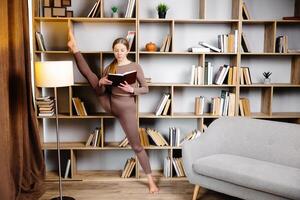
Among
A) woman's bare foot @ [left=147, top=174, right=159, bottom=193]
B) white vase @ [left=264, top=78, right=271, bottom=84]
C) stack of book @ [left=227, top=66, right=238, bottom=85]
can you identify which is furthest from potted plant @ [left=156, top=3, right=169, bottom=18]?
woman's bare foot @ [left=147, top=174, right=159, bottom=193]

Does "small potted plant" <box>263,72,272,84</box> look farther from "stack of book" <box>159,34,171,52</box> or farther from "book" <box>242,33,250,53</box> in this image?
"stack of book" <box>159,34,171,52</box>

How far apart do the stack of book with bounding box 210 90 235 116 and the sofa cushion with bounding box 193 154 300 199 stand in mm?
812

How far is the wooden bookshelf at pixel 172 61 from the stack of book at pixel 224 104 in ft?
0.17

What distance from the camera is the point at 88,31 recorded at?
157 inches

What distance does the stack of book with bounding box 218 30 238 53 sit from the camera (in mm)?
3813

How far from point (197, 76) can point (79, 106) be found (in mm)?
1424

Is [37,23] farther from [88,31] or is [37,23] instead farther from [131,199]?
[131,199]

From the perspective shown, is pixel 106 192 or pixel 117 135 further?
pixel 117 135

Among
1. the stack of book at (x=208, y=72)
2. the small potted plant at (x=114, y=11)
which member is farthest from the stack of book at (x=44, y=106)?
the stack of book at (x=208, y=72)

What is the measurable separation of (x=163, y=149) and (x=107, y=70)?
4.17ft

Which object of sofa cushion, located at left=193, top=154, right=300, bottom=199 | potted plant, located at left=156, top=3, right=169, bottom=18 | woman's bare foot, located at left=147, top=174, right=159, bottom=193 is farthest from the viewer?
potted plant, located at left=156, top=3, right=169, bottom=18

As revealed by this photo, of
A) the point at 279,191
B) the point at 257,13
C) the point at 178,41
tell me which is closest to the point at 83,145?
the point at 178,41

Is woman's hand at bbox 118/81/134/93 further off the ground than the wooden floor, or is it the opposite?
woman's hand at bbox 118/81/134/93

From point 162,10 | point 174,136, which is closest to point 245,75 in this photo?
point 174,136
